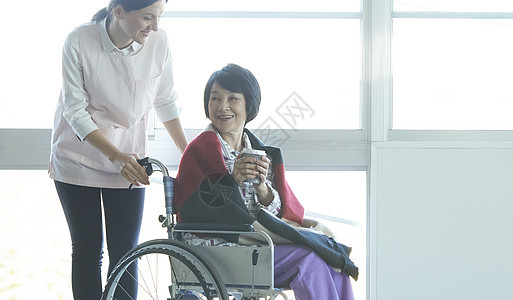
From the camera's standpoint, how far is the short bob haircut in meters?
2.09

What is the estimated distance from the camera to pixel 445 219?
8.54ft

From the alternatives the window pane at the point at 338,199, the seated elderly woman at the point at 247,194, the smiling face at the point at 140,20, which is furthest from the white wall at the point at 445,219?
the smiling face at the point at 140,20

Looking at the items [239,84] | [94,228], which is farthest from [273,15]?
[94,228]

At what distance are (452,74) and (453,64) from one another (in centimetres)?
4

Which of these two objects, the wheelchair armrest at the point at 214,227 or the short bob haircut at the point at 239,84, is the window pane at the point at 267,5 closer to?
the short bob haircut at the point at 239,84

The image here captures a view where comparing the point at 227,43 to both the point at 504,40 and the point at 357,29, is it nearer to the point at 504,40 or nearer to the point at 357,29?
the point at 357,29

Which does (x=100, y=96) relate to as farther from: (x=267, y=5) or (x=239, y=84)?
(x=267, y=5)

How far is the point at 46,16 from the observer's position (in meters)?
2.70

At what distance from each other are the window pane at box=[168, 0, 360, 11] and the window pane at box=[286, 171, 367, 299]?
2.30 ft

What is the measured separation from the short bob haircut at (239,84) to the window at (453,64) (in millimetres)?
837

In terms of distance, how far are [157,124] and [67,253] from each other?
70 cm

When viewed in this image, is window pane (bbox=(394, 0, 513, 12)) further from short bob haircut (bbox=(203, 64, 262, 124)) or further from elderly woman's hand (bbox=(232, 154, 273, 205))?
elderly woman's hand (bbox=(232, 154, 273, 205))

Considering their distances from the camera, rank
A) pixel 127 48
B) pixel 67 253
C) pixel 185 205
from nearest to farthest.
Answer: pixel 185 205 → pixel 127 48 → pixel 67 253

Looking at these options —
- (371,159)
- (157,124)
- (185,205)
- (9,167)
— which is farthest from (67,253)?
(371,159)
